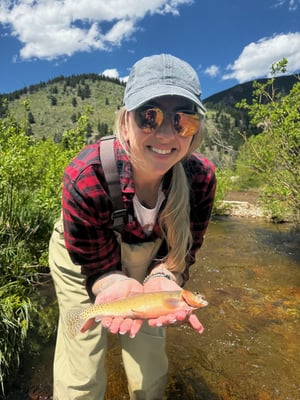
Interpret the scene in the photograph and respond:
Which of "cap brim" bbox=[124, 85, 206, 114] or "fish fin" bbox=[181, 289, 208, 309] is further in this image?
"fish fin" bbox=[181, 289, 208, 309]

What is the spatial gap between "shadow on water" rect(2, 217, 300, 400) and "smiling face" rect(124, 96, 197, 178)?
124 inches

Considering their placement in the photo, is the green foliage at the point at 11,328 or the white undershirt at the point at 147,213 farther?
the green foliage at the point at 11,328

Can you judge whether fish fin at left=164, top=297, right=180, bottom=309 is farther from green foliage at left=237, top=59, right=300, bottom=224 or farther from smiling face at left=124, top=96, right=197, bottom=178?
green foliage at left=237, top=59, right=300, bottom=224

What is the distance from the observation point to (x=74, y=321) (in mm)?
2498

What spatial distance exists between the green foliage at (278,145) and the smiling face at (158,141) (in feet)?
25.9

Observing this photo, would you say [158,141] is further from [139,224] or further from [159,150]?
[139,224]

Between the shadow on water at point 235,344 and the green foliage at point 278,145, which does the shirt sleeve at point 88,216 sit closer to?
the shadow on water at point 235,344

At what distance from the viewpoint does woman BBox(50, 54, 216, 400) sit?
2137 millimetres

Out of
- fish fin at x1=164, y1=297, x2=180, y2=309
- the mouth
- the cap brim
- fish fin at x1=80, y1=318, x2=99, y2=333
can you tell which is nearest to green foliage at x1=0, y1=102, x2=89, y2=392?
fish fin at x1=80, y1=318, x2=99, y2=333

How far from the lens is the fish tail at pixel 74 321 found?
245cm

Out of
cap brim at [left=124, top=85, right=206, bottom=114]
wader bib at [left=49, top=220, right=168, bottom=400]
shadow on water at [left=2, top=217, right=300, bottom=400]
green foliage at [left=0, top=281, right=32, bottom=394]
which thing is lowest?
shadow on water at [left=2, top=217, right=300, bottom=400]

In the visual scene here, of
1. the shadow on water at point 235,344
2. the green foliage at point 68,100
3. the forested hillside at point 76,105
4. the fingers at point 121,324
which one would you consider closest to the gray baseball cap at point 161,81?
the fingers at point 121,324

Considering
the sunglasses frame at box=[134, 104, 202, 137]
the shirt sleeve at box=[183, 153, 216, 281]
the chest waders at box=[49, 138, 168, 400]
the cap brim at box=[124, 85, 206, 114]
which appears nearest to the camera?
the cap brim at box=[124, 85, 206, 114]

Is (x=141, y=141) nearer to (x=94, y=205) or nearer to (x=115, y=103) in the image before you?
(x=94, y=205)
